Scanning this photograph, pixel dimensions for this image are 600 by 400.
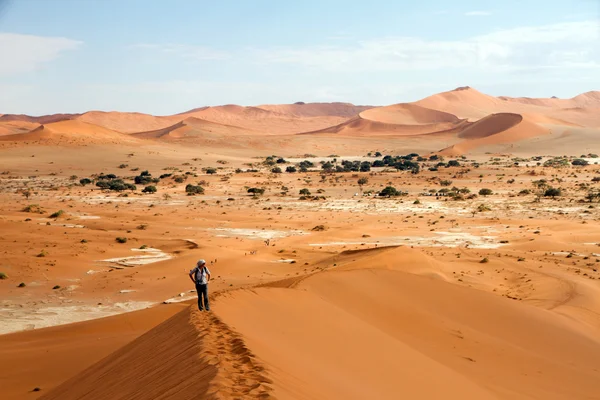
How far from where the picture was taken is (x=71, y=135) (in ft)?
297

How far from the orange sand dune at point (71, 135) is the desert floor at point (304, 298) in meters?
47.9

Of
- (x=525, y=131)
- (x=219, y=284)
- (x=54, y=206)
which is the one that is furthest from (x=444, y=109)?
(x=219, y=284)

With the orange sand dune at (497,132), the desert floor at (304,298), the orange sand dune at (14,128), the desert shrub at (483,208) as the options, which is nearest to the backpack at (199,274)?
the desert floor at (304,298)

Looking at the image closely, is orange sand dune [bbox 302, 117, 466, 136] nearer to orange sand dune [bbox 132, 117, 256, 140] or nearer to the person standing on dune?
orange sand dune [bbox 132, 117, 256, 140]

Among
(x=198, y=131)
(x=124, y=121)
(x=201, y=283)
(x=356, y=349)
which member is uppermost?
(x=124, y=121)

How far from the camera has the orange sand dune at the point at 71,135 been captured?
3428 inches

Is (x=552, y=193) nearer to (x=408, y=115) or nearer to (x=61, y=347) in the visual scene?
(x=61, y=347)

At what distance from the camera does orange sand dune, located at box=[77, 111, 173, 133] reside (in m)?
186

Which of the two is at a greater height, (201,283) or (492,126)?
(492,126)

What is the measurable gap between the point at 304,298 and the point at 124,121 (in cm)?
18928

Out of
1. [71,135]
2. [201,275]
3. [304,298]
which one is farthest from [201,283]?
[71,135]

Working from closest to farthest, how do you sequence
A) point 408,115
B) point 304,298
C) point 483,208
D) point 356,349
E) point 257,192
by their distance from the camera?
point 356,349 < point 304,298 < point 483,208 < point 257,192 < point 408,115

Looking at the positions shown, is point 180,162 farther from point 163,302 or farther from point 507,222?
point 163,302

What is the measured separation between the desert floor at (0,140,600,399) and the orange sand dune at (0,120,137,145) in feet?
157
